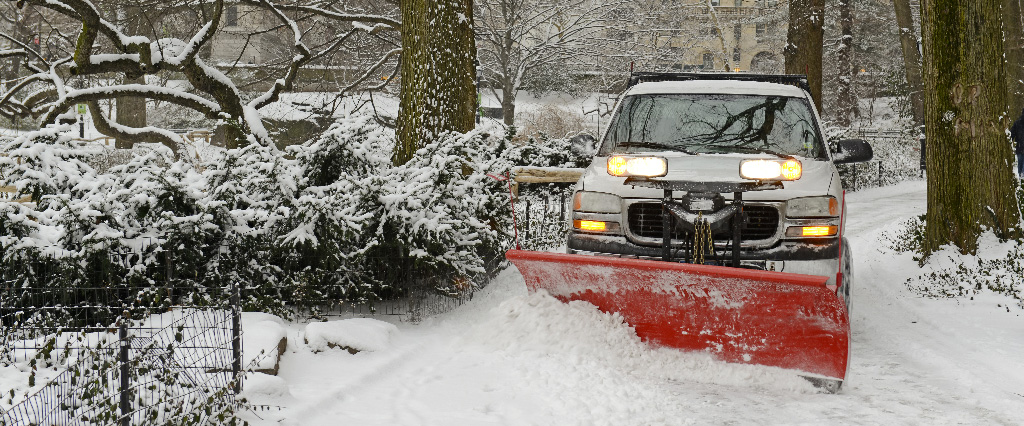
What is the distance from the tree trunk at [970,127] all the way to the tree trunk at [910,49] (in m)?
16.6

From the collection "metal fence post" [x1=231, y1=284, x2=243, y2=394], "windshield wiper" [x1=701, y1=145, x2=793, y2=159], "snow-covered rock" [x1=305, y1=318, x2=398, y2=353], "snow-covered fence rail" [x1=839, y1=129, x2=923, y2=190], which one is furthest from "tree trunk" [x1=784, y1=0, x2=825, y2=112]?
"metal fence post" [x1=231, y1=284, x2=243, y2=394]

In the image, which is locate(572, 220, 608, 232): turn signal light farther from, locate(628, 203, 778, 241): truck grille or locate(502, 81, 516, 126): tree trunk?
locate(502, 81, 516, 126): tree trunk

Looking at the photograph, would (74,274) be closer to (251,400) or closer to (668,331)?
(251,400)

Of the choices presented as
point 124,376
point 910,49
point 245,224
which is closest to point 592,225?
point 245,224

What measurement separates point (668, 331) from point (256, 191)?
3662mm

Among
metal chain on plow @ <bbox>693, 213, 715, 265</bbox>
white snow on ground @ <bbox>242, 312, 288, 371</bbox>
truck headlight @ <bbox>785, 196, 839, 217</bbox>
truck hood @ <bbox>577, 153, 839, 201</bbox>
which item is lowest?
white snow on ground @ <bbox>242, 312, 288, 371</bbox>

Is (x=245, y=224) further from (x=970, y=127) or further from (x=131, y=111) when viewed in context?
(x=131, y=111)

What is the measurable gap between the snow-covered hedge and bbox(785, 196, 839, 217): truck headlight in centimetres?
263

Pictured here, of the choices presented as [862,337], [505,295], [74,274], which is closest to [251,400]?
[74,274]

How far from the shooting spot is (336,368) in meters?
5.99

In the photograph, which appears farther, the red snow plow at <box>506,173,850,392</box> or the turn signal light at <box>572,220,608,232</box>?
the turn signal light at <box>572,220,608,232</box>

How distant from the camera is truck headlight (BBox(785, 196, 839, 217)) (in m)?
6.04

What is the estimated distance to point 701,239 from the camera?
233 inches

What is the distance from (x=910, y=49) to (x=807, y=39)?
11.4m
